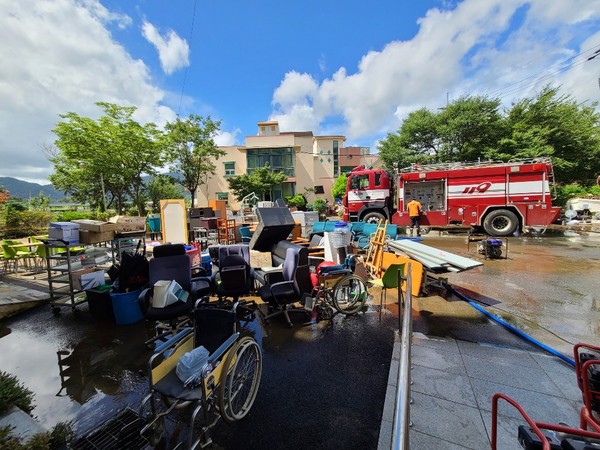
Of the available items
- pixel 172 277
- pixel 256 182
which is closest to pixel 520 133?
pixel 256 182

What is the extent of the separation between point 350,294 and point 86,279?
448cm

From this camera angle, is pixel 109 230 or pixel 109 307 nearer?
pixel 109 307

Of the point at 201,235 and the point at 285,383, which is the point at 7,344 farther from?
the point at 201,235

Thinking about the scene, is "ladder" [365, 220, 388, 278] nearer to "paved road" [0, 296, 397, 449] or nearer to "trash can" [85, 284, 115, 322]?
"paved road" [0, 296, 397, 449]

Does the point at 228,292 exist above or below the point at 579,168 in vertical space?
below

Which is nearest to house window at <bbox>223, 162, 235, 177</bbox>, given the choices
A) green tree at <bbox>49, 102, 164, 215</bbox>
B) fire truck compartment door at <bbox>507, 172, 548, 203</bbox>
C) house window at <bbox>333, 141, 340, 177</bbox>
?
green tree at <bbox>49, 102, 164, 215</bbox>

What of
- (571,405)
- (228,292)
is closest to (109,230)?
(228,292)

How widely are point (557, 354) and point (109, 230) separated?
654cm

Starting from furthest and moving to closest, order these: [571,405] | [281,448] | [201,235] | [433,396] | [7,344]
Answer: [201,235] < [7,344] < [433,396] < [571,405] < [281,448]

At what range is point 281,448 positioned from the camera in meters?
1.83

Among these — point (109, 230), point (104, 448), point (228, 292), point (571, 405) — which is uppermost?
point (109, 230)

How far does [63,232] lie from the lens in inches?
161

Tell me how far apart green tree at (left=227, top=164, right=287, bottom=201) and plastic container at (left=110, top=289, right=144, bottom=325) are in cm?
2068

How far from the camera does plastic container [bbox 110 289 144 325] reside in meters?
3.71
